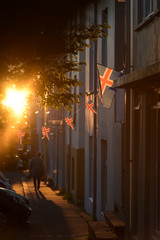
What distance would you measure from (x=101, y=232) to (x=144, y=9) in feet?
14.5

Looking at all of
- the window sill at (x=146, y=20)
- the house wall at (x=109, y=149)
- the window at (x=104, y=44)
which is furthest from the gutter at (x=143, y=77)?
the window at (x=104, y=44)

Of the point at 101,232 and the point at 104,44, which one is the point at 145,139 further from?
the point at 104,44

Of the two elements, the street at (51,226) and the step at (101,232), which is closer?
the step at (101,232)

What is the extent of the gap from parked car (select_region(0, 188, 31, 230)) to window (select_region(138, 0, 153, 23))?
5564 millimetres

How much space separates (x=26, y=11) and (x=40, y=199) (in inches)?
630

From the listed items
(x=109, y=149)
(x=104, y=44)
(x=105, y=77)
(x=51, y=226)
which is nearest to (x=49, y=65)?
(x=105, y=77)

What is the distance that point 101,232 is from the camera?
1020 centimetres

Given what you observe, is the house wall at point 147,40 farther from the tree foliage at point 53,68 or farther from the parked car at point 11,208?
the parked car at point 11,208

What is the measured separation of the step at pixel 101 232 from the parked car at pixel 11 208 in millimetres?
2393

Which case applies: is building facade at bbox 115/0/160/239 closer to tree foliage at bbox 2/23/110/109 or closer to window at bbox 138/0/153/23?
window at bbox 138/0/153/23

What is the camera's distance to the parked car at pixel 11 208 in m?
12.4

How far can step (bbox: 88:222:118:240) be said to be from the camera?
974 cm

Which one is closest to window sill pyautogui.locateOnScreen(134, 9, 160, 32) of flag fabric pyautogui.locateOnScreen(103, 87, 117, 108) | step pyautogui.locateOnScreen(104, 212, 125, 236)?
flag fabric pyautogui.locateOnScreen(103, 87, 117, 108)

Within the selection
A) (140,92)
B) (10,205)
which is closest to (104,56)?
(10,205)
